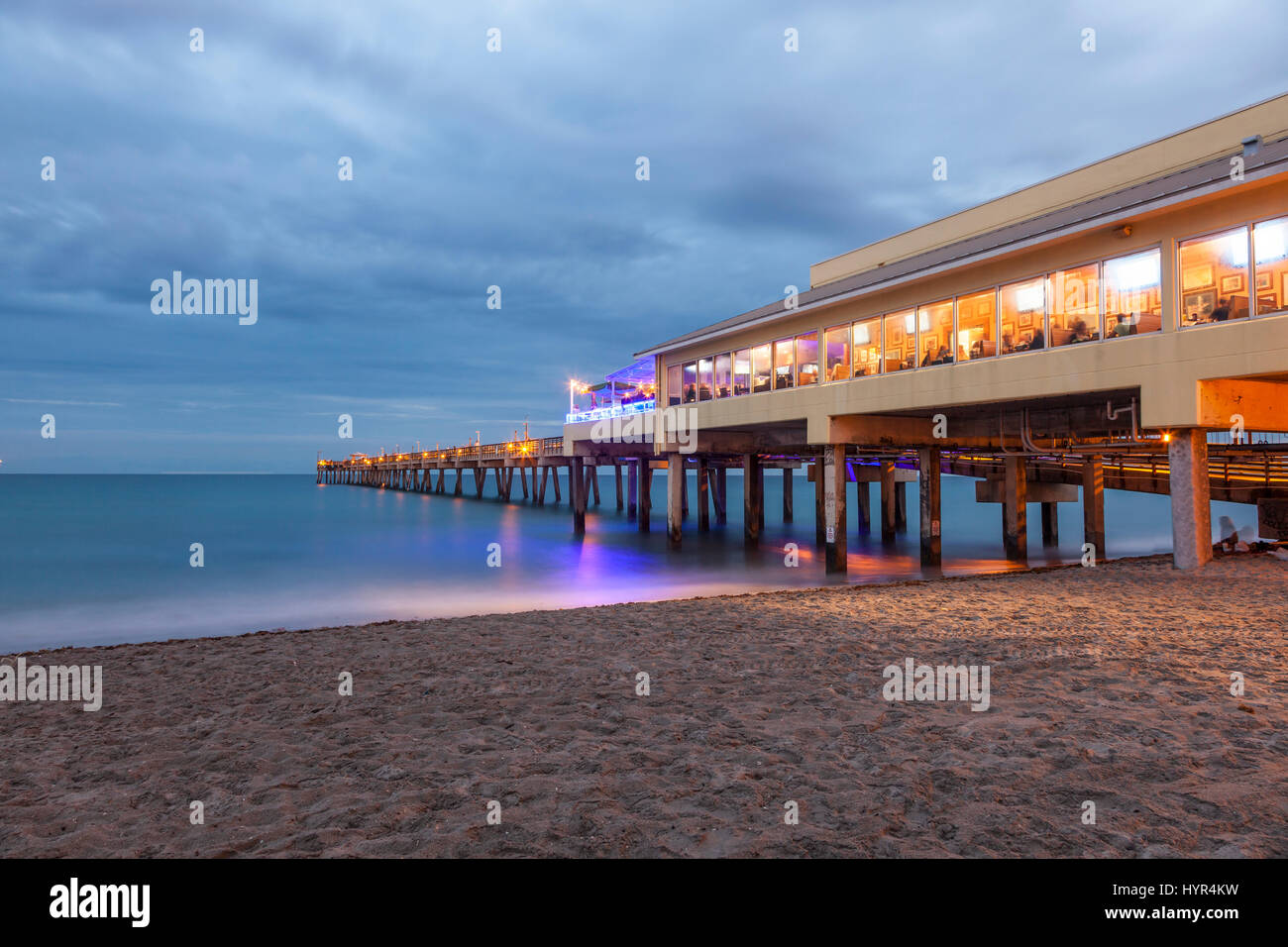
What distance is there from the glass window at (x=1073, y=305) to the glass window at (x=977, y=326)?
138 centimetres

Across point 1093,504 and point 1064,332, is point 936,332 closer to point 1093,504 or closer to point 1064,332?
point 1064,332

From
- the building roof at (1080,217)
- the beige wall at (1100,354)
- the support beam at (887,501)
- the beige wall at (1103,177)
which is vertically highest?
the beige wall at (1103,177)

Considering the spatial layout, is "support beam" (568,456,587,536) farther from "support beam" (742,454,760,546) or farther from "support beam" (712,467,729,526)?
"support beam" (712,467,729,526)

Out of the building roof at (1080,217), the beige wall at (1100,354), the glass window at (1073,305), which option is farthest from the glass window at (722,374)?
the glass window at (1073,305)

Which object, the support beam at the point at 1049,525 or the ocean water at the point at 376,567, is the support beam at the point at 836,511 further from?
the support beam at the point at 1049,525

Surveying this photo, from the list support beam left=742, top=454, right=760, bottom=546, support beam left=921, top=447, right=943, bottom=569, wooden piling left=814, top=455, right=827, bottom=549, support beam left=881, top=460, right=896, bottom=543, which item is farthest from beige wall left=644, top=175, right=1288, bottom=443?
support beam left=881, top=460, right=896, bottom=543

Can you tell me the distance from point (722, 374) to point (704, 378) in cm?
114

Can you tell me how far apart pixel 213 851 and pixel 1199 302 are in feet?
54.2

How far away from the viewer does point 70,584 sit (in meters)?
25.0

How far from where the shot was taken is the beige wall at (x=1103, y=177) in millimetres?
15898

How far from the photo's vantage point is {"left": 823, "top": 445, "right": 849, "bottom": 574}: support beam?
21.6m

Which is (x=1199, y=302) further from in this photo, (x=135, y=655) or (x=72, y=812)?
(x=135, y=655)

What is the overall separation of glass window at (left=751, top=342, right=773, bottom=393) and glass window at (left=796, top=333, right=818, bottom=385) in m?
1.32
